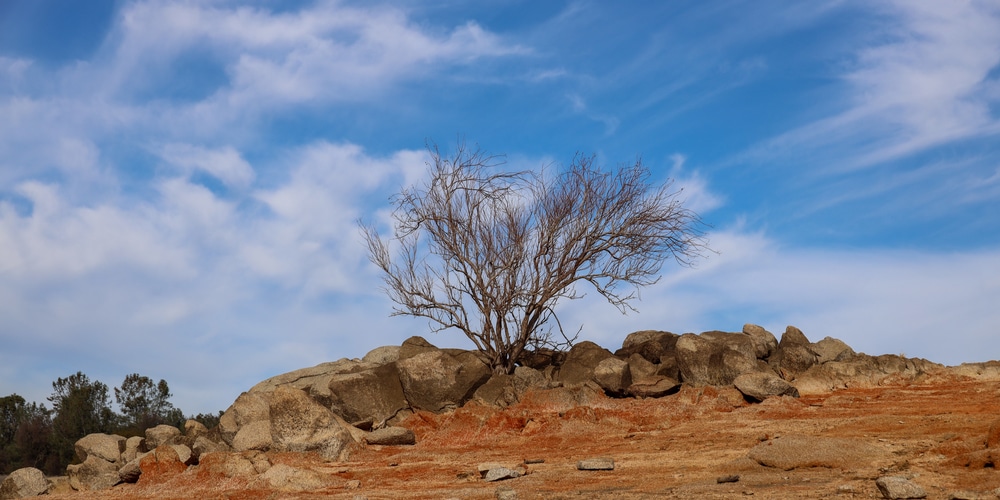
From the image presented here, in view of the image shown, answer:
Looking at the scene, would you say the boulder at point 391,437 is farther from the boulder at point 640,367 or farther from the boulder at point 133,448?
the boulder at point 133,448

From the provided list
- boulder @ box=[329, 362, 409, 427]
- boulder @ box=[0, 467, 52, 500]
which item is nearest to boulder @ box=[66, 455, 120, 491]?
boulder @ box=[0, 467, 52, 500]

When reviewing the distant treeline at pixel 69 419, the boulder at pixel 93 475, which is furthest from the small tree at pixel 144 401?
the boulder at pixel 93 475

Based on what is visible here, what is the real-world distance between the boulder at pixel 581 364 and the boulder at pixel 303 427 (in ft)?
18.8

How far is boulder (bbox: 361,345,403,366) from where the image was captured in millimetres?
22234

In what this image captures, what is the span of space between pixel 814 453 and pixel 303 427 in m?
8.56

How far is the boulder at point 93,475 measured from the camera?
625 inches

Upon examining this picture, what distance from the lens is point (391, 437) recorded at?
16109 millimetres

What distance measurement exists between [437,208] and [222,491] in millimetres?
10421

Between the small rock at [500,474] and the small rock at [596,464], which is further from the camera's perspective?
the small rock at [596,464]

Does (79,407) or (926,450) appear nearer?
(926,450)

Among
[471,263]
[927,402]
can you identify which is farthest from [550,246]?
[927,402]

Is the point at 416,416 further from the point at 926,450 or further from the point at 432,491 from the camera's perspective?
the point at 926,450

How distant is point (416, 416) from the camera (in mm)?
18172

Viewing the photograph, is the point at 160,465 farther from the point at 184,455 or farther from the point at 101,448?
the point at 101,448
